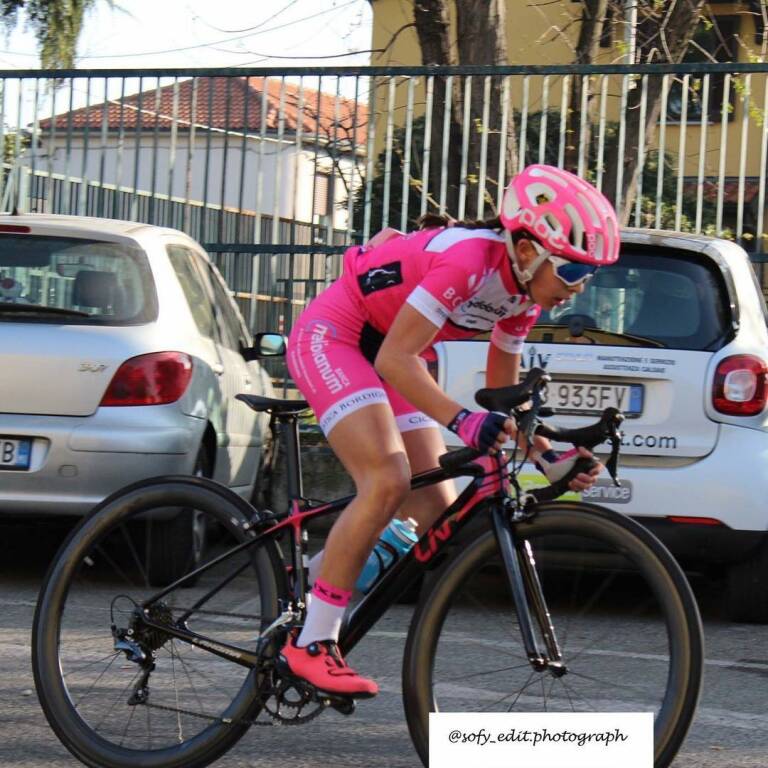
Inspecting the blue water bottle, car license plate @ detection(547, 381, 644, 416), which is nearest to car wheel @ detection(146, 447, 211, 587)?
the blue water bottle

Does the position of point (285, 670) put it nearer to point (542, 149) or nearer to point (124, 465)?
point (124, 465)

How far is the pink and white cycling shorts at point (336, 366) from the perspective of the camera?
4.03 metres

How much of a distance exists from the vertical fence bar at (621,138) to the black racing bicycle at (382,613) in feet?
19.3

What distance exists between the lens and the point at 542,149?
31.7 feet

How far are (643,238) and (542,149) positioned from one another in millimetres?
3200

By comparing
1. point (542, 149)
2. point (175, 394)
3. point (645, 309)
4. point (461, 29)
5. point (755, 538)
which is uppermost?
point (461, 29)

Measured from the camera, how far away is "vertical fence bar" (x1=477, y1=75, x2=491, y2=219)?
9547 millimetres

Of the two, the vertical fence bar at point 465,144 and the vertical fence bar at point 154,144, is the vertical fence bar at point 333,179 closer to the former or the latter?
the vertical fence bar at point 465,144

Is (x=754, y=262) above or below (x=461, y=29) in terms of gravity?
below

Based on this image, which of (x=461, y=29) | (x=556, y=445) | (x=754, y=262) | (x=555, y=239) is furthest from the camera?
(x=461, y=29)

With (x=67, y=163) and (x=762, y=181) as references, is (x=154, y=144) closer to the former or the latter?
(x=67, y=163)

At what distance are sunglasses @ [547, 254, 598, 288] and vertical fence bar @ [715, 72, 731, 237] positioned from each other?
5653 millimetres

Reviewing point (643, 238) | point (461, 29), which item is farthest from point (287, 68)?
point (643, 238)

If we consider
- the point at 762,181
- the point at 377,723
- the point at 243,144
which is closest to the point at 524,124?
the point at 762,181
